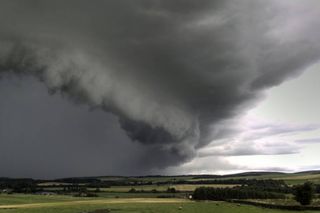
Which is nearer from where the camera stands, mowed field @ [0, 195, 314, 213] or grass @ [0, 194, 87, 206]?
mowed field @ [0, 195, 314, 213]

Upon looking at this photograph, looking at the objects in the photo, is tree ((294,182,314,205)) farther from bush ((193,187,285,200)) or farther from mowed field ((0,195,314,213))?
bush ((193,187,285,200))

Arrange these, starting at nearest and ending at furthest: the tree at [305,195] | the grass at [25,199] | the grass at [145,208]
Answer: the grass at [145,208] → the tree at [305,195] → the grass at [25,199]

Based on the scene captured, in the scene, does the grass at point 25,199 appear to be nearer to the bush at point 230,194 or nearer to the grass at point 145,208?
the grass at point 145,208

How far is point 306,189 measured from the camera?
117m

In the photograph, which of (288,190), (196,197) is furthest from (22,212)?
(288,190)

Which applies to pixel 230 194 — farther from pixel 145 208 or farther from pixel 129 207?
pixel 145 208

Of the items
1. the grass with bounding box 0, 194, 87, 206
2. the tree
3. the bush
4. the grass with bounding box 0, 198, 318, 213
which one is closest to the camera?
the grass with bounding box 0, 198, 318, 213

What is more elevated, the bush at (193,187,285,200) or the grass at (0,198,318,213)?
the bush at (193,187,285,200)

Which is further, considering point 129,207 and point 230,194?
point 230,194

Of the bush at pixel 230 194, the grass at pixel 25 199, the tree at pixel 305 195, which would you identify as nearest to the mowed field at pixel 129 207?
the grass at pixel 25 199

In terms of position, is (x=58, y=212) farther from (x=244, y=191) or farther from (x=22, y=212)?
(x=244, y=191)

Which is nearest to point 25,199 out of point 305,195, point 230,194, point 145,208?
point 145,208

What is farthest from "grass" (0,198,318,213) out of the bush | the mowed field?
the bush

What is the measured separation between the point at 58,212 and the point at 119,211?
15.2 metres
